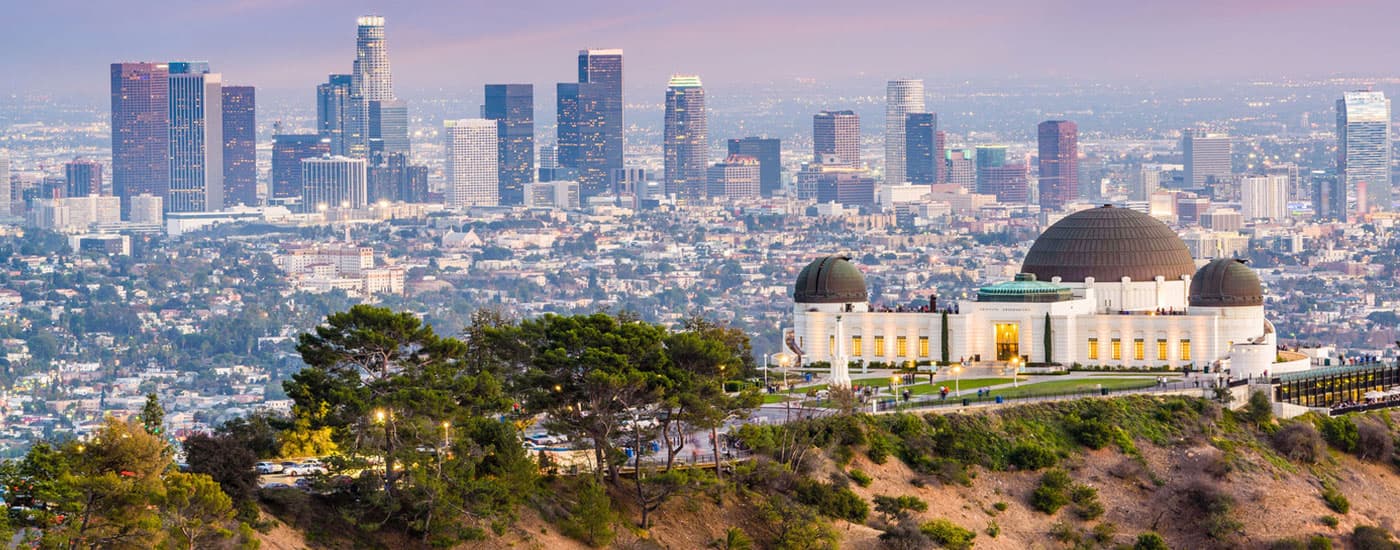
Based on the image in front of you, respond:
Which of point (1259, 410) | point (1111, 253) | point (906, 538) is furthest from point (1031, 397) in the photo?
point (1111, 253)

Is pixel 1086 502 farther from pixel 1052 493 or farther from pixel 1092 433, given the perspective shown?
pixel 1092 433

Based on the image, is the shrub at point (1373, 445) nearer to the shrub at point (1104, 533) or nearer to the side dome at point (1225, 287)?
the side dome at point (1225, 287)

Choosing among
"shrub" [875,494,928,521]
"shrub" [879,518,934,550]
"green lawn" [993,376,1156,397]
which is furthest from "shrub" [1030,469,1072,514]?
→ "green lawn" [993,376,1156,397]

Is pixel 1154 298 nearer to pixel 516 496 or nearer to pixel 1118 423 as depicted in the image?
pixel 1118 423

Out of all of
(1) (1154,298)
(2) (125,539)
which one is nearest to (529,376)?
(2) (125,539)

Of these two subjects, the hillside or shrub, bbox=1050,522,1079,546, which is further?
shrub, bbox=1050,522,1079,546

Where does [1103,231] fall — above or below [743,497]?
above

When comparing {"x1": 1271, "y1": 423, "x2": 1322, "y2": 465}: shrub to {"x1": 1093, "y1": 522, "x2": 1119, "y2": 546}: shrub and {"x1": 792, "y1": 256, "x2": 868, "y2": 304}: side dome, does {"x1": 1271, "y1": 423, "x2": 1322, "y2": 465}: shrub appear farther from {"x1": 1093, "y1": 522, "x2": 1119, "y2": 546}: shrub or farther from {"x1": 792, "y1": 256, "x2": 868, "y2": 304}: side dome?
{"x1": 792, "y1": 256, "x2": 868, "y2": 304}: side dome
